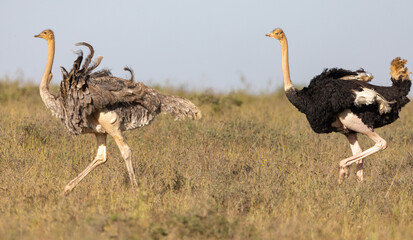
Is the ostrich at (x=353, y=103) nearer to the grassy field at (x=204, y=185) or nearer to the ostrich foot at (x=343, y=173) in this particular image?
the ostrich foot at (x=343, y=173)

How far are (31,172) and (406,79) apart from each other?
181 inches

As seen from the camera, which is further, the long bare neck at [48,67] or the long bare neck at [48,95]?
the long bare neck at [48,67]

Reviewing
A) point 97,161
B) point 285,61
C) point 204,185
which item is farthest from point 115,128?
point 285,61

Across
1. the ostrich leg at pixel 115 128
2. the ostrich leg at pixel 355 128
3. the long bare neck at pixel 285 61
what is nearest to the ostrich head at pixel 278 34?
the long bare neck at pixel 285 61

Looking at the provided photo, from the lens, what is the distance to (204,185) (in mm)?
6125

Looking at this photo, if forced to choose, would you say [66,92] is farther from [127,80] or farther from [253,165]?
[253,165]

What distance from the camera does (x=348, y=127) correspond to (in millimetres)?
6934

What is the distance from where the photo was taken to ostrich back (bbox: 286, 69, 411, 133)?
6.70 m

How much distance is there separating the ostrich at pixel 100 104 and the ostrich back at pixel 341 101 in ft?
5.39

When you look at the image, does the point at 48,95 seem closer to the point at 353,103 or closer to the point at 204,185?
the point at 204,185

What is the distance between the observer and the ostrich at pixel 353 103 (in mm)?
6699

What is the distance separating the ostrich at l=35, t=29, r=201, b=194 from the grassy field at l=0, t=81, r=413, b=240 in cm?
40

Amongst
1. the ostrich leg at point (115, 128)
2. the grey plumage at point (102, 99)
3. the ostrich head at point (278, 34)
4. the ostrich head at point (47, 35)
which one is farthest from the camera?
the ostrich head at point (278, 34)

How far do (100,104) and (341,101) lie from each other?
276 cm
